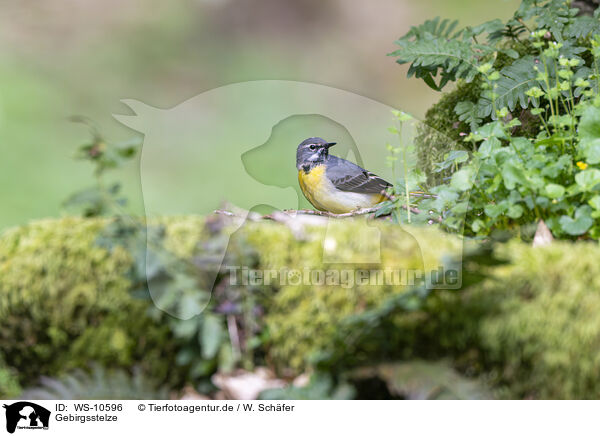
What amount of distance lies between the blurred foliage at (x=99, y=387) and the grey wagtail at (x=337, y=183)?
1166 millimetres

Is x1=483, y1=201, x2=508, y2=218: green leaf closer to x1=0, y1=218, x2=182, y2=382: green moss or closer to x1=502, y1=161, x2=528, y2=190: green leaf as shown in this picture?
x1=502, y1=161, x2=528, y2=190: green leaf

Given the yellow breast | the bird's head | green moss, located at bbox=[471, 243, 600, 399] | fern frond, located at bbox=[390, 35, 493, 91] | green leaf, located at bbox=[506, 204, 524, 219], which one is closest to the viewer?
green moss, located at bbox=[471, 243, 600, 399]

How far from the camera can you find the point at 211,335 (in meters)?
1.28

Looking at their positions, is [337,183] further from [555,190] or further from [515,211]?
[555,190]

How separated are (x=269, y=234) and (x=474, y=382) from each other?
1.87 feet

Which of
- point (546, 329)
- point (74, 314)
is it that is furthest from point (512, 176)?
point (74, 314)

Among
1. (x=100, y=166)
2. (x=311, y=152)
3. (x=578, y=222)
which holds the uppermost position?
(x=311, y=152)

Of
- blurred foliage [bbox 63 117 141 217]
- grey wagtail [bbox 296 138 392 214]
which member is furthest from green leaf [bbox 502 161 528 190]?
blurred foliage [bbox 63 117 141 217]

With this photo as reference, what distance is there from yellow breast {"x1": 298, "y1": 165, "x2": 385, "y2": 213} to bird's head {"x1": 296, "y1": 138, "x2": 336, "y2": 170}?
0.04 meters

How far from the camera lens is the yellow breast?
2.33 m

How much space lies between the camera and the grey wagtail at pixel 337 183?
7.55ft

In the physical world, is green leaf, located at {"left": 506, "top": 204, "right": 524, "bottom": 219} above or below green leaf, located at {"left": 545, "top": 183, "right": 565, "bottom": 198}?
below

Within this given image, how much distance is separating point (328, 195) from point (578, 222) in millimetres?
1000
